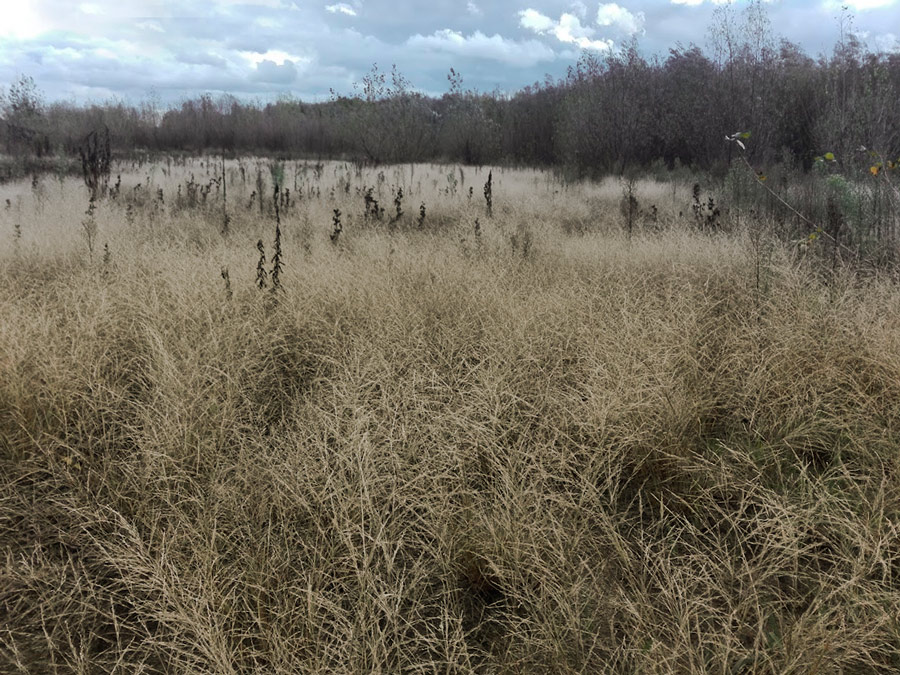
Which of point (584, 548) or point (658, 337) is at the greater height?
point (658, 337)

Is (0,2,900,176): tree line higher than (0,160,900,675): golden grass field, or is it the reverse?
(0,2,900,176): tree line

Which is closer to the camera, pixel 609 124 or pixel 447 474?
pixel 447 474

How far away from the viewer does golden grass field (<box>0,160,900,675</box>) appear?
155cm

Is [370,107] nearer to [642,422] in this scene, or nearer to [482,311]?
[482,311]

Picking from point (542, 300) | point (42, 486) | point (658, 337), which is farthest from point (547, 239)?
point (42, 486)

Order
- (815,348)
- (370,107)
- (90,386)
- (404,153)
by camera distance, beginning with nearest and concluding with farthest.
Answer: (90,386) < (815,348) < (370,107) < (404,153)

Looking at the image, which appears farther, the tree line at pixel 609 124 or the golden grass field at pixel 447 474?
the tree line at pixel 609 124

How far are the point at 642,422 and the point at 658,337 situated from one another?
2.87 ft

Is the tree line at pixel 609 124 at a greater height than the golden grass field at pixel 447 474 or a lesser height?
greater

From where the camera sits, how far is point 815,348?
2930mm

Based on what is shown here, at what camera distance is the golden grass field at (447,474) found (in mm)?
1555

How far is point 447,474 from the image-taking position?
6.80ft

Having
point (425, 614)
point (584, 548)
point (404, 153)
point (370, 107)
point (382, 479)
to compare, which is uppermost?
point (370, 107)

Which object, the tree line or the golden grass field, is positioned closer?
the golden grass field
